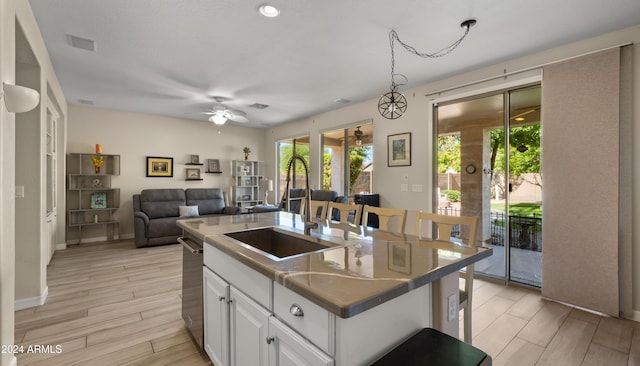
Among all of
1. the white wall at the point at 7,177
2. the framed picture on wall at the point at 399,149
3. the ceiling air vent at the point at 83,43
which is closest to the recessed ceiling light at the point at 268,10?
the white wall at the point at 7,177

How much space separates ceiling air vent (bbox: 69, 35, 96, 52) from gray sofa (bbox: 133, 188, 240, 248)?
9.76 ft

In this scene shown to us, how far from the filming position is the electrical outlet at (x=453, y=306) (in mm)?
1413

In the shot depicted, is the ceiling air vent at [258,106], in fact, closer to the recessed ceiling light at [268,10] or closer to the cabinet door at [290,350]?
the recessed ceiling light at [268,10]

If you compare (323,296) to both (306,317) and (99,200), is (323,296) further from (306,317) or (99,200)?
(99,200)

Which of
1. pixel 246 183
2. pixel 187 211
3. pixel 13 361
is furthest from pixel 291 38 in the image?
pixel 246 183

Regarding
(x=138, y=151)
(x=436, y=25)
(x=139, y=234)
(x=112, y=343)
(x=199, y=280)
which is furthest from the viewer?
(x=138, y=151)

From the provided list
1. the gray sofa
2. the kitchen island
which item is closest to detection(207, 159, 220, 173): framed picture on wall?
the gray sofa

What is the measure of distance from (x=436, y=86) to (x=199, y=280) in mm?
3799

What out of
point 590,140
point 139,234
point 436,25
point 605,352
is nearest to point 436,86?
point 436,25

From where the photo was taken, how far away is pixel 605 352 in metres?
2.03

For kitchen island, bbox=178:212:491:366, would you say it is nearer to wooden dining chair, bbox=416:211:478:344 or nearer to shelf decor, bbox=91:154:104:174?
wooden dining chair, bbox=416:211:478:344

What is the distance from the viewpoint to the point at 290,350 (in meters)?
1.03

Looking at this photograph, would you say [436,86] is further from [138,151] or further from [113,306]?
[138,151]

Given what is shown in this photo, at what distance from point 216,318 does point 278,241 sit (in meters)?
0.61
